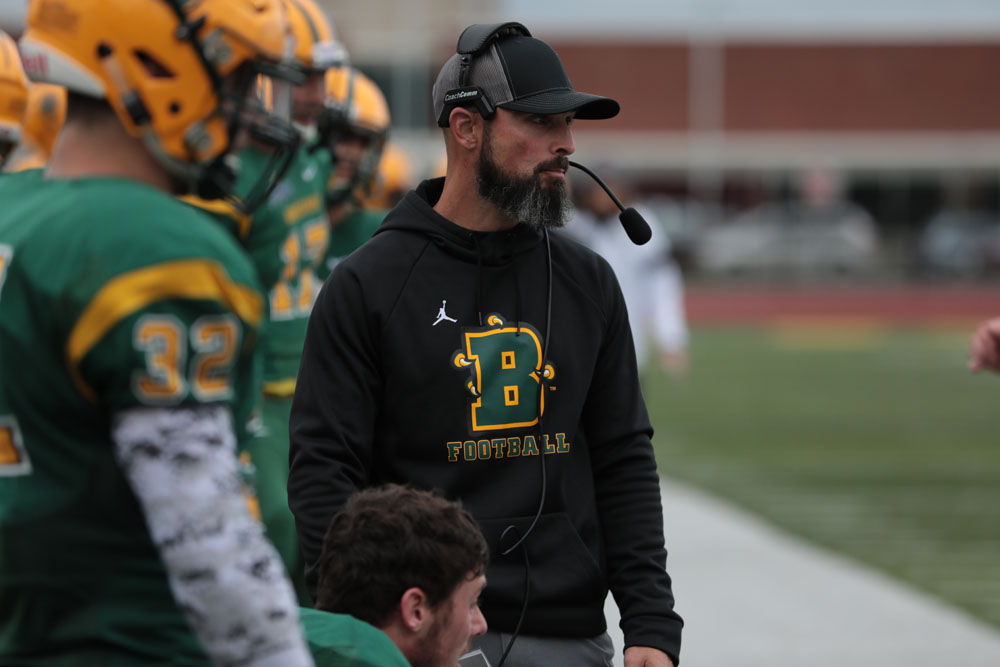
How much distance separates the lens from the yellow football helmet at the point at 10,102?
5.21 metres

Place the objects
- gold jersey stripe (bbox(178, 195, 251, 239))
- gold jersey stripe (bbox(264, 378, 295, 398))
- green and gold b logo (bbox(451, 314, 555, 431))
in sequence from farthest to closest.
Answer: gold jersey stripe (bbox(264, 378, 295, 398)) → gold jersey stripe (bbox(178, 195, 251, 239)) → green and gold b logo (bbox(451, 314, 555, 431))

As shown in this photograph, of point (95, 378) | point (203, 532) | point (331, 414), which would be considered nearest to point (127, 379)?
point (95, 378)

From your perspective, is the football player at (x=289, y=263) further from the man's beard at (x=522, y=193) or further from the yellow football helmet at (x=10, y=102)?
the man's beard at (x=522, y=193)

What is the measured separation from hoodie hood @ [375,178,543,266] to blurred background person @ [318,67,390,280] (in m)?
2.39

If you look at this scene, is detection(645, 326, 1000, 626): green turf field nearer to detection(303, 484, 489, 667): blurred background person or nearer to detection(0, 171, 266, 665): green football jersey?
detection(303, 484, 489, 667): blurred background person

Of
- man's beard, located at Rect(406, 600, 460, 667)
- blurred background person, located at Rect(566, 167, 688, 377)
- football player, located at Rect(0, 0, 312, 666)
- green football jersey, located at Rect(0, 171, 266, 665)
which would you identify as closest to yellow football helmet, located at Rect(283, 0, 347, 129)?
man's beard, located at Rect(406, 600, 460, 667)

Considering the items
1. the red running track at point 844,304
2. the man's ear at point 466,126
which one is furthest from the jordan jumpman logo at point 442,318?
the red running track at point 844,304

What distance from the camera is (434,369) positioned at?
10.2ft

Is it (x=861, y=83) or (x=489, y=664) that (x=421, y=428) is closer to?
(x=489, y=664)

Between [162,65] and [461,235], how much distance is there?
46.7 inches

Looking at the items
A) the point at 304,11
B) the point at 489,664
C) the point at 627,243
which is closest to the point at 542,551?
the point at 489,664

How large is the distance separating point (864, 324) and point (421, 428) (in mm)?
29755

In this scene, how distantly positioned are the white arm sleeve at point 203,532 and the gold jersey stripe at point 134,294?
0.10 meters

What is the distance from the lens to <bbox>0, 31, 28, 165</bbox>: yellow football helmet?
5211 millimetres
